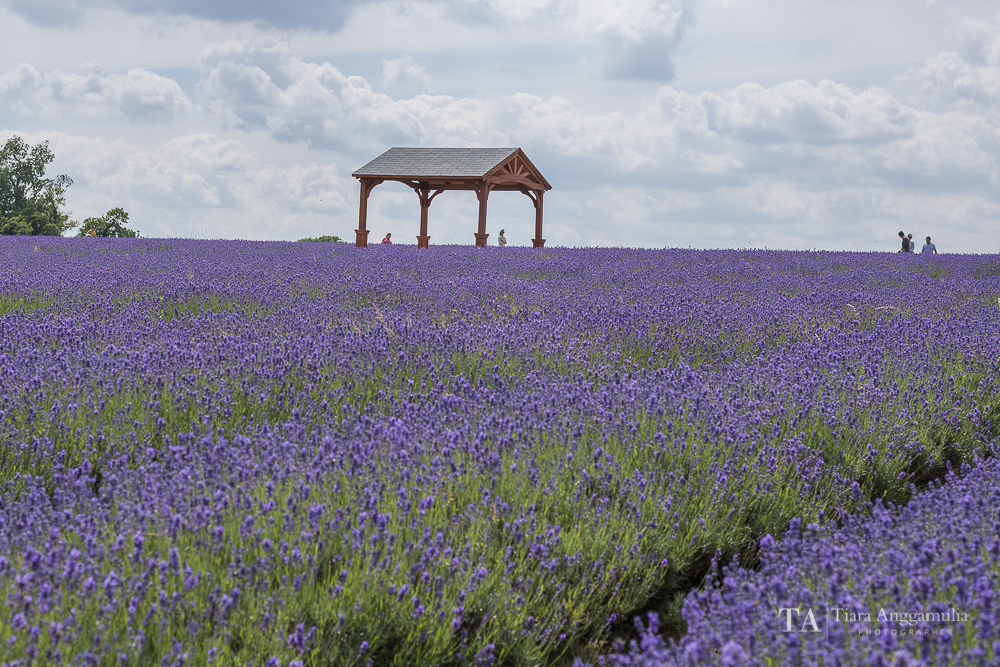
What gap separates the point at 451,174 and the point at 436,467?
58.1ft

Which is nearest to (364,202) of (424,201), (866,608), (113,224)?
(424,201)

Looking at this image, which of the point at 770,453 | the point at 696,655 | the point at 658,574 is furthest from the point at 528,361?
the point at 696,655

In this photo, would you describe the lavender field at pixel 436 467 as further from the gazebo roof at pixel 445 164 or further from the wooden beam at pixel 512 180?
the wooden beam at pixel 512 180

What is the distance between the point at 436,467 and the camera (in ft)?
8.57

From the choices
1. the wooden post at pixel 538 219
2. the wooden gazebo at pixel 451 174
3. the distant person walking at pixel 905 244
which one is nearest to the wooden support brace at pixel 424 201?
the wooden gazebo at pixel 451 174

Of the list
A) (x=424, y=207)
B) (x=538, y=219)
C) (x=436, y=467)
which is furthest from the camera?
(x=538, y=219)

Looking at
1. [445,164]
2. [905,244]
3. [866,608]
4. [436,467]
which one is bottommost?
[866,608]

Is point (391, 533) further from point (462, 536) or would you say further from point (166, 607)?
point (166, 607)

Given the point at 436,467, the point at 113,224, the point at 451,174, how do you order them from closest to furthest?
the point at 436,467 → the point at 451,174 → the point at 113,224

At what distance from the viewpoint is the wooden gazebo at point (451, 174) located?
19906 mm

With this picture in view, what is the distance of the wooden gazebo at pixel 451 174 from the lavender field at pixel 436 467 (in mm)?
13773

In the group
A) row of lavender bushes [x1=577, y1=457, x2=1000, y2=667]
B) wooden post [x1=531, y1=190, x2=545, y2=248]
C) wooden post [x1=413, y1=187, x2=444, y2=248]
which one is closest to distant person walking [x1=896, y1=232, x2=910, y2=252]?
wooden post [x1=531, y1=190, x2=545, y2=248]

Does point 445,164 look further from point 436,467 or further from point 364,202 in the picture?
point 436,467

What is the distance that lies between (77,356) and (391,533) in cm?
266
